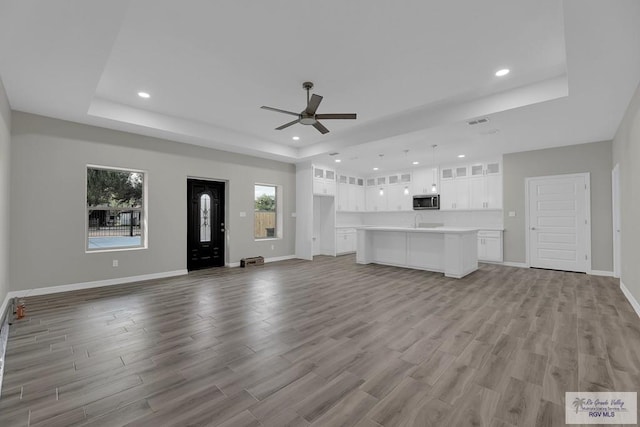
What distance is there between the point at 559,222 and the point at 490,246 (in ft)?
4.85

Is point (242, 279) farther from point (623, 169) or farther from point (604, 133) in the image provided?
point (604, 133)

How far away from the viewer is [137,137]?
5383mm

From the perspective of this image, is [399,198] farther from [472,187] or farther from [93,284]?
[93,284]

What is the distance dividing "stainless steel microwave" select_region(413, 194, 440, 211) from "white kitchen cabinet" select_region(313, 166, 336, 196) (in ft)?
8.47

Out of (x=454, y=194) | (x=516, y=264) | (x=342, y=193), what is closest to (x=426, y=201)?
(x=454, y=194)

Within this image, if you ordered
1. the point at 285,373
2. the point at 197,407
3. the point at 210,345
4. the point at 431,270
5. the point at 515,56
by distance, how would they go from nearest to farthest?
the point at 197,407, the point at 285,373, the point at 210,345, the point at 515,56, the point at 431,270

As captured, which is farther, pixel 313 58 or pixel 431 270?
pixel 431 270

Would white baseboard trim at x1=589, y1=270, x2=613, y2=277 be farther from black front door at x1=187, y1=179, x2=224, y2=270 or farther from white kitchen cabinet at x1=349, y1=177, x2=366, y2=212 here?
black front door at x1=187, y1=179, x2=224, y2=270

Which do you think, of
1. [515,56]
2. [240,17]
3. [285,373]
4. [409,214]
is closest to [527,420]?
[285,373]

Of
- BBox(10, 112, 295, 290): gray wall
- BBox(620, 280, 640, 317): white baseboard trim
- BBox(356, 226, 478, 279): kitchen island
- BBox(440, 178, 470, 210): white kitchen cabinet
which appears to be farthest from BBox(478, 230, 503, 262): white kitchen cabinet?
BBox(10, 112, 295, 290): gray wall

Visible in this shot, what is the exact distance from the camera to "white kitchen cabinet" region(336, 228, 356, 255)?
8902mm

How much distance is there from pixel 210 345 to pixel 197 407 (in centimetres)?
90

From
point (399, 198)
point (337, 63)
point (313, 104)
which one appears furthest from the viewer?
point (399, 198)

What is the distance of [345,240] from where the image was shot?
9188 millimetres
